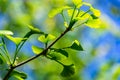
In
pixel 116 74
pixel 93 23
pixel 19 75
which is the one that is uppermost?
pixel 116 74

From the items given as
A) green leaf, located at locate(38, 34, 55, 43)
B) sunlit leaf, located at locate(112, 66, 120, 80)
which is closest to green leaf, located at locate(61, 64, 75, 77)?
green leaf, located at locate(38, 34, 55, 43)

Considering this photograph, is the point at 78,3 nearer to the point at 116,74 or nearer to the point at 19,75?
the point at 19,75

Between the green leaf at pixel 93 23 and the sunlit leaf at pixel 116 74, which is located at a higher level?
the sunlit leaf at pixel 116 74

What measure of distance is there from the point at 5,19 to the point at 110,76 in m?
1.46

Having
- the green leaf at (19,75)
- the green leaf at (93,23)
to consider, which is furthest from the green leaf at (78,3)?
the green leaf at (19,75)

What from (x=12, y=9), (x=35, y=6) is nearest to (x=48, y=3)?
(x=35, y=6)

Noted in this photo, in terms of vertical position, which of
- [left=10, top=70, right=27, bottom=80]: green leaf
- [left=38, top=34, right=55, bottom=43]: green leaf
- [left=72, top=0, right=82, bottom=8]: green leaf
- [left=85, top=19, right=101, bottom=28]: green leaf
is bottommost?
[left=10, top=70, right=27, bottom=80]: green leaf

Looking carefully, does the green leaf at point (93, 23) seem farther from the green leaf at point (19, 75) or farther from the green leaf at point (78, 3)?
the green leaf at point (19, 75)

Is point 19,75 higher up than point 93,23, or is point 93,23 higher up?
point 93,23

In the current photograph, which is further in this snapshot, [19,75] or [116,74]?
[116,74]

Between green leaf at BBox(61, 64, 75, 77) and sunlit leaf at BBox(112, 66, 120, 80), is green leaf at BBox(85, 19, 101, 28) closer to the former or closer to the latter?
green leaf at BBox(61, 64, 75, 77)

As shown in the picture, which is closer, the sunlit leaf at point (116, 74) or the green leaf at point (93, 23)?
the green leaf at point (93, 23)

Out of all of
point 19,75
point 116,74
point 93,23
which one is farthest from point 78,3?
point 116,74

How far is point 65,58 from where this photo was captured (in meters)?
0.65
